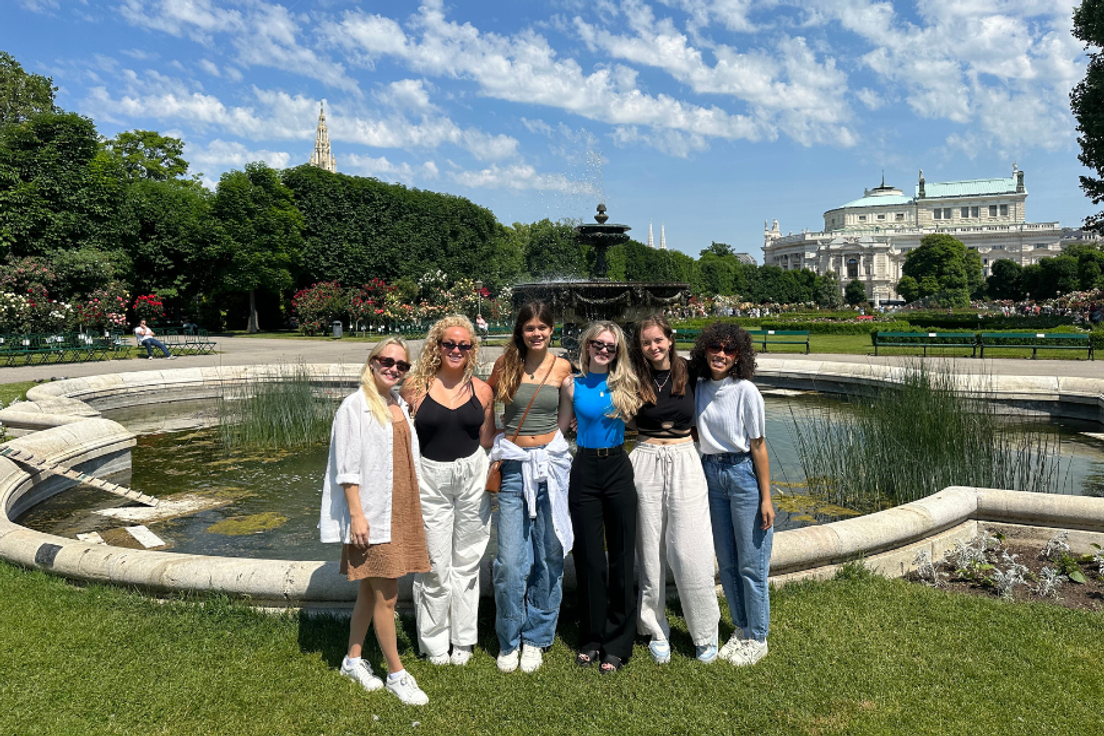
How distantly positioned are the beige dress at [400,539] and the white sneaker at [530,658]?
60cm

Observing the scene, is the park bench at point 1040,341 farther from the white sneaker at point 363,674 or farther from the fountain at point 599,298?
the white sneaker at point 363,674

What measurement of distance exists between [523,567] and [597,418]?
2.53ft

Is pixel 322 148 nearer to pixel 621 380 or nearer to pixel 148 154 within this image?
pixel 148 154

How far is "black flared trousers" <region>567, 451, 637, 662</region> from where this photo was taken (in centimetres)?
323

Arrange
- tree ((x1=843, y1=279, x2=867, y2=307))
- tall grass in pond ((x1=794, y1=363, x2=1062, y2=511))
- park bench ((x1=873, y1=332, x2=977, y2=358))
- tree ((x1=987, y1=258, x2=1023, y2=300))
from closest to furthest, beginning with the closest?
tall grass in pond ((x1=794, y1=363, x2=1062, y2=511)), park bench ((x1=873, y1=332, x2=977, y2=358)), tree ((x1=987, y1=258, x2=1023, y2=300)), tree ((x1=843, y1=279, x2=867, y2=307))

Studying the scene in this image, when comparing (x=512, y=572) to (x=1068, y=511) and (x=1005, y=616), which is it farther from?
(x=1068, y=511)

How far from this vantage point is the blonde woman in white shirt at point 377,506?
299cm

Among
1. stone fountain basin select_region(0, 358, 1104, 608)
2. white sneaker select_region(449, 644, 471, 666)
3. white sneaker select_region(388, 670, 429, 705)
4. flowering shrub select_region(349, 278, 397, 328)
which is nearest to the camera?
white sneaker select_region(388, 670, 429, 705)

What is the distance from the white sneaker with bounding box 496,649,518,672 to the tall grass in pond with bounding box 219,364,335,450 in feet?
19.3

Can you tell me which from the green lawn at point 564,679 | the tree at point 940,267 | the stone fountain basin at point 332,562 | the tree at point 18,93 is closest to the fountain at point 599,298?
the stone fountain basin at point 332,562

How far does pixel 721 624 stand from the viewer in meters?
3.69

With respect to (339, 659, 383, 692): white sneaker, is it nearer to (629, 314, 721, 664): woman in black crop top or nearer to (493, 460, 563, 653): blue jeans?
(493, 460, 563, 653): blue jeans

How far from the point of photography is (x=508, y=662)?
323 cm

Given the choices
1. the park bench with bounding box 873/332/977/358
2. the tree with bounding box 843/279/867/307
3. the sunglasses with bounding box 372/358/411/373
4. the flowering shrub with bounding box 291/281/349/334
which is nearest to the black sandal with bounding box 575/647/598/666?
the sunglasses with bounding box 372/358/411/373
